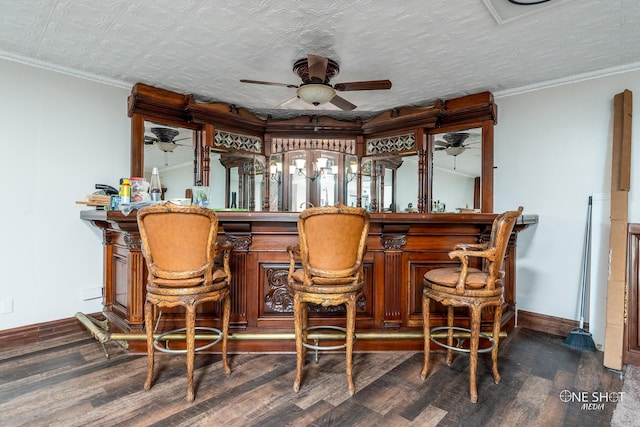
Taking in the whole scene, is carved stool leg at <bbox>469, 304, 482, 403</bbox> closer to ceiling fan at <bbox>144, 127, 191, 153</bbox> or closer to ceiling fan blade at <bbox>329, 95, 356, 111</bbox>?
ceiling fan blade at <bbox>329, 95, 356, 111</bbox>

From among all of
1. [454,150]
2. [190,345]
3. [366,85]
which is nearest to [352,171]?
[454,150]

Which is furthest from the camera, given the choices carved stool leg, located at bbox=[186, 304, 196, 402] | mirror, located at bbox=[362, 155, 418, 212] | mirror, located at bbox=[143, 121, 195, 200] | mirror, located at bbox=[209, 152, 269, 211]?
mirror, located at bbox=[362, 155, 418, 212]

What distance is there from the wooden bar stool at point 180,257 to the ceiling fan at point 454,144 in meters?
3.07

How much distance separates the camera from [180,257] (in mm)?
1817

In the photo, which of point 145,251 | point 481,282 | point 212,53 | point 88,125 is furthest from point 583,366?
point 88,125

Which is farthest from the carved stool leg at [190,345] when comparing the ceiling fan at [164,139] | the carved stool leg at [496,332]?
the ceiling fan at [164,139]

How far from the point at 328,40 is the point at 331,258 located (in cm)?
177

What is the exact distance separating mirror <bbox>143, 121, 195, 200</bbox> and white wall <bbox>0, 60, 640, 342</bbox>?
0.71ft

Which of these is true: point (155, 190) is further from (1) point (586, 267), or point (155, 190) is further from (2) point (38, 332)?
(1) point (586, 267)

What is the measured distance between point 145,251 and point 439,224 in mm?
1997

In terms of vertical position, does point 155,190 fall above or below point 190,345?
above

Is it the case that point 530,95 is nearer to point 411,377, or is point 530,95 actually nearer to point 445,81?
point 445,81

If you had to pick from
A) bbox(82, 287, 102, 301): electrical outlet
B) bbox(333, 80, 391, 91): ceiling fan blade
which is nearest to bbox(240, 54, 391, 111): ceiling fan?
bbox(333, 80, 391, 91): ceiling fan blade

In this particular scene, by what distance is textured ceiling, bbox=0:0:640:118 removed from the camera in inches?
85.8
